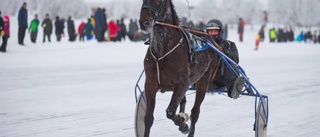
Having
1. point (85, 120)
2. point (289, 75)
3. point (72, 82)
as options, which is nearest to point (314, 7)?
point (289, 75)

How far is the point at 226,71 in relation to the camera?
7.27 m

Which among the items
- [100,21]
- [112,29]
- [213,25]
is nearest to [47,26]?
[100,21]

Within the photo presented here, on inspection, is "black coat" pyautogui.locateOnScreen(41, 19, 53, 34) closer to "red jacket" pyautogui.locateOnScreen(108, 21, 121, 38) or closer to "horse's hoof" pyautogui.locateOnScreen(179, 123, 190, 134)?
"red jacket" pyautogui.locateOnScreen(108, 21, 121, 38)

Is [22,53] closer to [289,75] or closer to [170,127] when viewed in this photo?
[289,75]

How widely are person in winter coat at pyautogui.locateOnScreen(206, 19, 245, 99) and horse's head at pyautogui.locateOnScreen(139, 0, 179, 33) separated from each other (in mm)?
1610

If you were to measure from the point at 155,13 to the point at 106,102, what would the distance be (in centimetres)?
482

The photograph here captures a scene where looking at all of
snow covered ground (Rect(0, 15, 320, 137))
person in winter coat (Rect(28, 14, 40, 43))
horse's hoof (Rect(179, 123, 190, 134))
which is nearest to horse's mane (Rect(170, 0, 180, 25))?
horse's hoof (Rect(179, 123, 190, 134))

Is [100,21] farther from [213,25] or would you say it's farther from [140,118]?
[140,118]

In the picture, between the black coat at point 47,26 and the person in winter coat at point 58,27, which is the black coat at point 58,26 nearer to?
the person in winter coat at point 58,27

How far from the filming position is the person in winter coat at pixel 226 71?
274 inches

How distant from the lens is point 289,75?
640 inches

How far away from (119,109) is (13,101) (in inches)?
90.0

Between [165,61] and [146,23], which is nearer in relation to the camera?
[146,23]

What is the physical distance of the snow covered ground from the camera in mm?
7422
